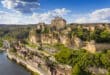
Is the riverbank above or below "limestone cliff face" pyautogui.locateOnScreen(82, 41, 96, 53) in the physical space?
below

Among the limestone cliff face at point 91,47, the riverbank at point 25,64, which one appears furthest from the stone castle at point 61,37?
the riverbank at point 25,64

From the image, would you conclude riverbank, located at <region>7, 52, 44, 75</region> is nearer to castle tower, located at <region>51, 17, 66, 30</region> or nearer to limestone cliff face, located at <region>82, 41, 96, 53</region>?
limestone cliff face, located at <region>82, 41, 96, 53</region>

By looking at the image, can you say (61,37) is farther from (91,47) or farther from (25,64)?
(25,64)

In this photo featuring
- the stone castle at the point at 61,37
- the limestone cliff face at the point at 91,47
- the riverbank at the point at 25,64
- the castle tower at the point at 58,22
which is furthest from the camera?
the castle tower at the point at 58,22

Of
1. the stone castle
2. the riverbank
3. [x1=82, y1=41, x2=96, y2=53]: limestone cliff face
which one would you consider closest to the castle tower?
the stone castle

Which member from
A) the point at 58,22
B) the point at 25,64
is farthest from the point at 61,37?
the point at 58,22

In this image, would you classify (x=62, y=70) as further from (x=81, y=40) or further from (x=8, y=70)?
(x=81, y=40)

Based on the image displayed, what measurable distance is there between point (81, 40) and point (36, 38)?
2068cm

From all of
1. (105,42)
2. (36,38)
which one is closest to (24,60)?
(105,42)

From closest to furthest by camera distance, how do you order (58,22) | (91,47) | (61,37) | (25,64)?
(25,64) < (91,47) < (61,37) < (58,22)

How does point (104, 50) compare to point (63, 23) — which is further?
point (63, 23)

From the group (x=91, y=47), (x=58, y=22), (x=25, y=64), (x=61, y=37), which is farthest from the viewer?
(x=58, y=22)

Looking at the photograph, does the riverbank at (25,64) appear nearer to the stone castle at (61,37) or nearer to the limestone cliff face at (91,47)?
the stone castle at (61,37)

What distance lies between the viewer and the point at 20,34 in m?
96.3
